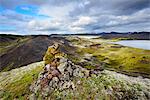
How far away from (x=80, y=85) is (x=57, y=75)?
643 centimetres

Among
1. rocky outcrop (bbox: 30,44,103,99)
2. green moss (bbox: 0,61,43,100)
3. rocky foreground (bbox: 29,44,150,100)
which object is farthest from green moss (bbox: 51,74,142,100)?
green moss (bbox: 0,61,43,100)

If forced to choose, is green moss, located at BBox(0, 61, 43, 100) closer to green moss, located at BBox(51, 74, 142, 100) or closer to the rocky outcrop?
the rocky outcrop

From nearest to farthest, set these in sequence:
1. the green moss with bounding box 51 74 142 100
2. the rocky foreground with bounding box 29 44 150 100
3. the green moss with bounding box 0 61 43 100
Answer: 1. the green moss with bounding box 51 74 142 100
2. the rocky foreground with bounding box 29 44 150 100
3. the green moss with bounding box 0 61 43 100

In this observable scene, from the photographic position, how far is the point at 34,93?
174 ft

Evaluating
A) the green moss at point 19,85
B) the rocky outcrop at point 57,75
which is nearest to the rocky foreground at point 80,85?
the rocky outcrop at point 57,75

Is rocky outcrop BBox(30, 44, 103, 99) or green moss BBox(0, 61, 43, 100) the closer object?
rocky outcrop BBox(30, 44, 103, 99)

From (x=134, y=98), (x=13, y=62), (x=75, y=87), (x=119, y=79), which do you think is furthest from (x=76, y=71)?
(x=13, y=62)

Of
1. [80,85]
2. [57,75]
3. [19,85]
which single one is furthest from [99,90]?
[19,85]

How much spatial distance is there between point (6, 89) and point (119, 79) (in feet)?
97.7

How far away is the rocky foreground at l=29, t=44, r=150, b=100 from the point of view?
49.3 m

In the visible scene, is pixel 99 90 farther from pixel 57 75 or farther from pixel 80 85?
pixel 57 75

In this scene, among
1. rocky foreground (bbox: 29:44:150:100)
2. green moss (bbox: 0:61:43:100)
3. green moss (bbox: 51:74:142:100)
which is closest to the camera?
green moss (bbox: 51:74:142:100)

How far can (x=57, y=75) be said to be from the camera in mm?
54219

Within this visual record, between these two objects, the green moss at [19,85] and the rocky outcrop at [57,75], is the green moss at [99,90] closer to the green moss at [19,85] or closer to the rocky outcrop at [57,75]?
the rocky outcrop at [57,75]
